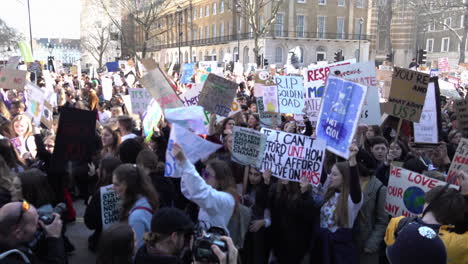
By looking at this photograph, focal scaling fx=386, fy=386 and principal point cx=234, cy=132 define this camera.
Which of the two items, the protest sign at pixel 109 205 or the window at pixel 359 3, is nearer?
the protest sign at pixel 109 205

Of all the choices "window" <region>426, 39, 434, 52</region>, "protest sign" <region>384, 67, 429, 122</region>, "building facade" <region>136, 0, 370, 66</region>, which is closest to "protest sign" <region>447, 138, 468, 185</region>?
"protest sign" <region>384, 67, 429, 122</region>

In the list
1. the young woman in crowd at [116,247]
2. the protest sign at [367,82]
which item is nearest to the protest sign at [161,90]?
the protest sign at [367,82]

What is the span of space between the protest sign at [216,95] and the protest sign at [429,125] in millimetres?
2906

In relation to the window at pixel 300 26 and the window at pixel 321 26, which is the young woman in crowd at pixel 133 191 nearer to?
the window at pixel 300 26

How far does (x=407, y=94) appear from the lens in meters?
4.97

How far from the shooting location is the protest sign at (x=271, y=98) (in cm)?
691

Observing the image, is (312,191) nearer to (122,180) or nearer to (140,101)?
(122,180)

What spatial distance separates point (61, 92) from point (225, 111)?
21.7 feet

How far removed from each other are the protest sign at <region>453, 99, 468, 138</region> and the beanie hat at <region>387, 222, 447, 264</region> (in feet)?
16.7

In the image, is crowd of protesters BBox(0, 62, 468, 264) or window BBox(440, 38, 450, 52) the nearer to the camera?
→ crowd of protesters BBox(0, 62, 468, 264)

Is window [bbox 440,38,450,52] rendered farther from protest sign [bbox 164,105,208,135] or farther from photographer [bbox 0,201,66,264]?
photographer [bbox 0,201,66,264]

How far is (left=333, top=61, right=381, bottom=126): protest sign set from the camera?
571 centimetres

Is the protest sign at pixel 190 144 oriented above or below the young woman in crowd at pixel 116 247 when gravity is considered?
above

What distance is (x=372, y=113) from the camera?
18.8 ft
